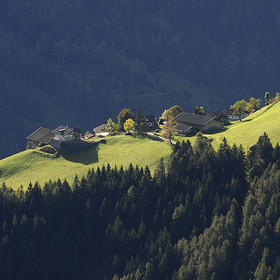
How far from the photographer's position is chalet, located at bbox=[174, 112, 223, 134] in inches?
6206

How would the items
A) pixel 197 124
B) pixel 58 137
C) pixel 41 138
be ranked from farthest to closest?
1. pixel 41 138
2. pixel 197 124
3. pixel 58 137

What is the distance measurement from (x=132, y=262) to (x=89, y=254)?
15874mm

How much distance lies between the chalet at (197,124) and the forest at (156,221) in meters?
33.6

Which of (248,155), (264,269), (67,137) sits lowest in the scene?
(264,269)

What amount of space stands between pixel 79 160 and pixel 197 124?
131 feet

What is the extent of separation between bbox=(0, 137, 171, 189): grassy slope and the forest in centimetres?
1362

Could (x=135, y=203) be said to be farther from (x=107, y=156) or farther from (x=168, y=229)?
(x=107, y=156)

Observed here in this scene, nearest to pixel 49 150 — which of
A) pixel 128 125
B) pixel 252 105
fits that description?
pixel 128 125

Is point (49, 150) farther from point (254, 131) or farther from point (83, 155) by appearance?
point (254, 131)

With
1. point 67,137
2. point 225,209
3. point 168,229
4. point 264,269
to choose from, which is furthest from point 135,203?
point 67,137

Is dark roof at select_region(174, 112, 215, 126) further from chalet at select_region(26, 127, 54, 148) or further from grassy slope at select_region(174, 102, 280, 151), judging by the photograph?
chalet at select_region(26, 127, 54, 148)

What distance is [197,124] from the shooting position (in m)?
159

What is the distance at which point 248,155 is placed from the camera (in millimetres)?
114438

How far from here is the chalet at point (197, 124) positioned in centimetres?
15762
